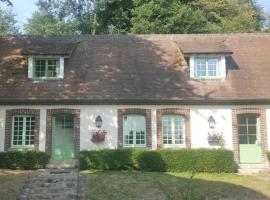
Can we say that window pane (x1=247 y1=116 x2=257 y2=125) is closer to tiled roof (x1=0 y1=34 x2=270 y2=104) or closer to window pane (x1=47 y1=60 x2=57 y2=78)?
tiled roof (x1=0 y1=34 x2=270 y2=104)

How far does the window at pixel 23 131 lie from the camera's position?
20000mm

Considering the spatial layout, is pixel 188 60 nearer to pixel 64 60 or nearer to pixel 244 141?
pixel 244 141

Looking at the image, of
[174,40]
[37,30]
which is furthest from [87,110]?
[37,30]

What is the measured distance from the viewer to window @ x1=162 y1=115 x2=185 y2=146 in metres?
20.3

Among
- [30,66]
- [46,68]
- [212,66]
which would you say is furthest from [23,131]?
[212,66]

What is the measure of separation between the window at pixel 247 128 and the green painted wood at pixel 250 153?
44 centimetres

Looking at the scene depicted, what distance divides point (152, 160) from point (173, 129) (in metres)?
2.26

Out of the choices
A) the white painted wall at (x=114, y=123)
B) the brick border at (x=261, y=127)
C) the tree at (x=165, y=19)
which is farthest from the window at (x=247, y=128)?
the tree at (x=165, y=19)

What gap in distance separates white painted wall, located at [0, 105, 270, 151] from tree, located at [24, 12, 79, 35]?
18665 mm

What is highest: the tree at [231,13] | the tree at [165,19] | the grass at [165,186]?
the tree at [231,13]

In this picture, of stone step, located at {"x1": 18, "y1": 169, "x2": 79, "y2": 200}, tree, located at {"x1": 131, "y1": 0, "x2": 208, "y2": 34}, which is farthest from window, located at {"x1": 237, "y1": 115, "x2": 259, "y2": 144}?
tree, located at {"x1": 131, "y1": 0, "x2": 208, "y2": 34}

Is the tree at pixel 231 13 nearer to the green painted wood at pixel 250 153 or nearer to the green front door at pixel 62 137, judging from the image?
the green painted wood at pixel 250 153

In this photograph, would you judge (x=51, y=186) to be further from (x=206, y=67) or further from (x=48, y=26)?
(x=48, y=26)

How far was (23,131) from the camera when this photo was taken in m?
20.0
